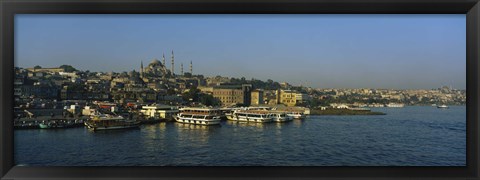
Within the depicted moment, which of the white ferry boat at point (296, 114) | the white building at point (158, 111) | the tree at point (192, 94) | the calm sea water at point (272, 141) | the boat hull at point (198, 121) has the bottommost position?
the calm sea water at point (272, 141)

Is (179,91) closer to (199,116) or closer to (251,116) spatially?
(199,116)

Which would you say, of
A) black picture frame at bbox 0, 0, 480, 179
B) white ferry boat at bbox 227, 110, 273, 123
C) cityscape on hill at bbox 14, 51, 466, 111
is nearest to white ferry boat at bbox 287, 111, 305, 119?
white ferry boat at bbox 227, 110, 273, 123

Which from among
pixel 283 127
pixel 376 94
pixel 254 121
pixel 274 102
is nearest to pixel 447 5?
pixel 376 94

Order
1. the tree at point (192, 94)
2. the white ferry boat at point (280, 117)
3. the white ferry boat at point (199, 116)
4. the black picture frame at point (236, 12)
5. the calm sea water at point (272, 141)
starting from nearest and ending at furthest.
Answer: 1. the black picture frame at point (236, 12)
2. the calm sea water at point (272, 141)
3. the tree at point (192, 94)
4. the white ferry boat at point (199, 116)
5. the white ferry boat at point (280, 117)

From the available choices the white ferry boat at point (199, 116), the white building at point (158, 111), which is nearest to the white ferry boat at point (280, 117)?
Answer: the white ferry boat at point (199, 116)

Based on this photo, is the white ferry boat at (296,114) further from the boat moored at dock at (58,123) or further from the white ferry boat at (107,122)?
the boat moored at dock at (58,123)

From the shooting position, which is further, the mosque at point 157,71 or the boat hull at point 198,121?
the boat hull at point 198,121

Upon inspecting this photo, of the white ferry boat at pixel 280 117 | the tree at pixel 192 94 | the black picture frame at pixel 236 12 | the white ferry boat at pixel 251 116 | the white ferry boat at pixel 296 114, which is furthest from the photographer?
the white ferry boat at pixel 280 117

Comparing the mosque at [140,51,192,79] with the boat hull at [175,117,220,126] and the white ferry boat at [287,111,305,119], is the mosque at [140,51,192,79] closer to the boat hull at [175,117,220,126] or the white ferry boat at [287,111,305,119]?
the boat hull at [175,117,220,126]
